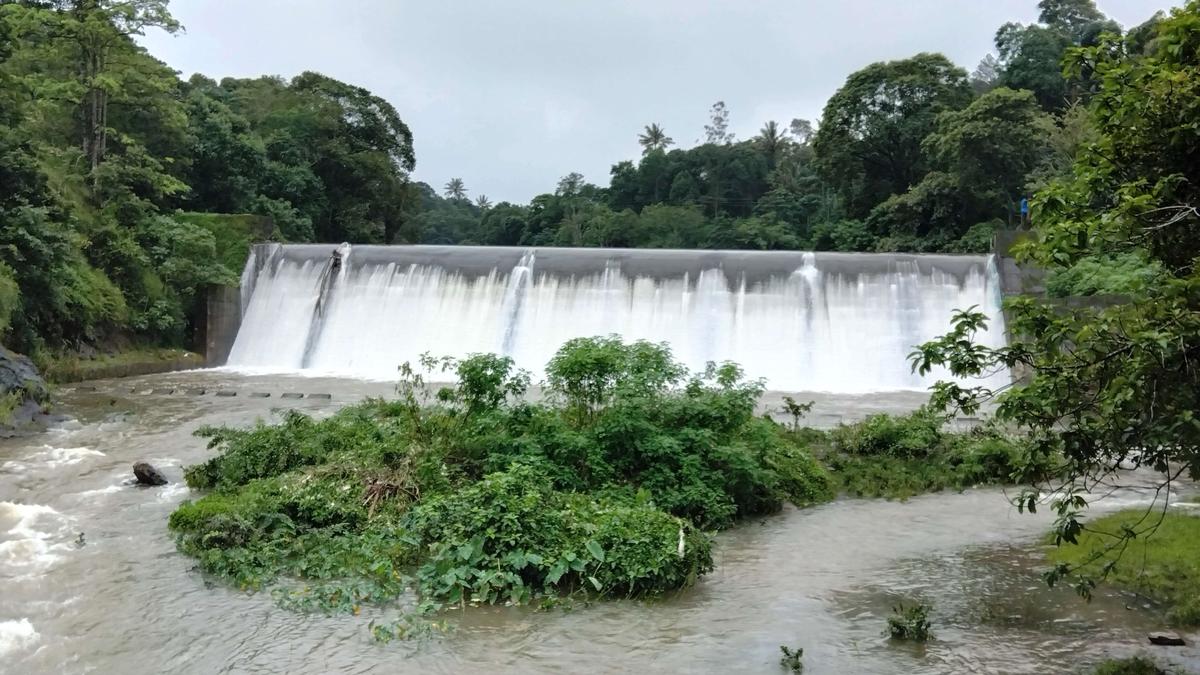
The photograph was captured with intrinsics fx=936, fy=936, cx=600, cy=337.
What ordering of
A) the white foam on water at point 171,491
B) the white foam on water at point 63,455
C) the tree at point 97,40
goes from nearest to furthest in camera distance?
1. the white foam on water at point 171,491
2. the white foam on water at point 63,455
3. the tree at point 97,40

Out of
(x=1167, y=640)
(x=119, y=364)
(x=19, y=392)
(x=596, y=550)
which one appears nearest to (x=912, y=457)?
Answer: (x=1167, y=640)

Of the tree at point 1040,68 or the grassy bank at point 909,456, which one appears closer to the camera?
the grassy bank at point 909,456

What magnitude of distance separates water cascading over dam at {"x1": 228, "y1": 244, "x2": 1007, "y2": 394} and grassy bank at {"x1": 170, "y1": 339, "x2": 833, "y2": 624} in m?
9.52

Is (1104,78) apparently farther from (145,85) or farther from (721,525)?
(145,85)

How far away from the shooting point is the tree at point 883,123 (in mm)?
34062

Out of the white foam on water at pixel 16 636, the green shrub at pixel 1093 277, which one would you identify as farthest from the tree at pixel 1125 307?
the green shrub at pixel 1093 277

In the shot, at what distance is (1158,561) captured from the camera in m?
6.95

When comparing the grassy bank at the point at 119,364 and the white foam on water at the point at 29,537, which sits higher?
the white foam on water at the point at 29,537

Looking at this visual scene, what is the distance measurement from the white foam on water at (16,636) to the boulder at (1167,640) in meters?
6.81

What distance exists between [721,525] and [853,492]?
88.3 inches

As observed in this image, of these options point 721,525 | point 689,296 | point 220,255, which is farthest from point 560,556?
point 220,255

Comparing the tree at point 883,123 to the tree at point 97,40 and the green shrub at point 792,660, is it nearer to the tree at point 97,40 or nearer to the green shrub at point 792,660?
the tree at point 97,40

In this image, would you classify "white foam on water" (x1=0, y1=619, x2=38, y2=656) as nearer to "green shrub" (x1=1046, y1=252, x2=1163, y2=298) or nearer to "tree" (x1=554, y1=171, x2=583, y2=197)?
"green shrub" (x1=1046, y1=252, x2=1163, y2=298)

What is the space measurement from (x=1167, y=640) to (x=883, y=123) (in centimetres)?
3149
